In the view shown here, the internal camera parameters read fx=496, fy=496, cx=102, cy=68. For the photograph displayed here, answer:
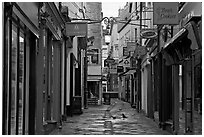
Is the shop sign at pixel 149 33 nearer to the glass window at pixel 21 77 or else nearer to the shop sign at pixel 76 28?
the shop sign at pixel 76 28

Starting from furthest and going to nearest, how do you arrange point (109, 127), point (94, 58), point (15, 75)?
1. point (94, 58)
2. point (109, 127)
3. point (15, 75)

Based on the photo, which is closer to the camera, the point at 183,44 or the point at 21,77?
the point at 21,77

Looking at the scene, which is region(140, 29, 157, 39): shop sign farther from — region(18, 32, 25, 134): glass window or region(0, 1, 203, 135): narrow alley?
region(18, 32, 25, 134): glass window

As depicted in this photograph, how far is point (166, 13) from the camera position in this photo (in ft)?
A: 43.4

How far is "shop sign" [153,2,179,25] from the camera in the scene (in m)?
13.1

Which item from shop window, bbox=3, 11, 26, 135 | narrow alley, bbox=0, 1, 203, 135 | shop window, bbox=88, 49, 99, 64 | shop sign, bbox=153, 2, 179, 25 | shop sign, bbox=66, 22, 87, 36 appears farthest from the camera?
shop window, bbox=88, 49, 99, 64

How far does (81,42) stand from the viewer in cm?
3033

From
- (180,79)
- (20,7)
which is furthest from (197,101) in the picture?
(20,7)

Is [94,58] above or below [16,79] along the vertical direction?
above

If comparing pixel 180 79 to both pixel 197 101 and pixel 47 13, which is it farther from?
pixel 47 13

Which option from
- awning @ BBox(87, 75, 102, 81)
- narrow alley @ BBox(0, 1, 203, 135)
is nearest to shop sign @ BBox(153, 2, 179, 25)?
narrow alley @ BBox(0, 1, 203, 135)

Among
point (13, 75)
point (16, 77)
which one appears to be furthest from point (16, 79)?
point (13, 75)

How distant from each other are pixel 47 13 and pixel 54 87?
146 inches

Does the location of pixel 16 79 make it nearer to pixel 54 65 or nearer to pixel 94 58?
pixel 54 65
